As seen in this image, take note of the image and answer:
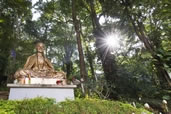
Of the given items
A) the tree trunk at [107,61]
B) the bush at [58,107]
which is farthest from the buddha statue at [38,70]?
the tree trunk at [107,61]

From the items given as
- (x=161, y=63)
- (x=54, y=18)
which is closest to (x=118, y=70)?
(x=161, y=63)

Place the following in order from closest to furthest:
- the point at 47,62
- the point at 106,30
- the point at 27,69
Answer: the point at 27,69 → the point at 47,62 → the point at 106,30

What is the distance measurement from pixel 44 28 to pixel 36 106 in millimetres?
10840

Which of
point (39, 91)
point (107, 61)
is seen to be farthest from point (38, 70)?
point (107, 61)

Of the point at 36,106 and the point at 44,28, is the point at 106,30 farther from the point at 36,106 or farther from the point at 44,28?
the point at 36,106

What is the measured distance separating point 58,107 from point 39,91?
1.48 m

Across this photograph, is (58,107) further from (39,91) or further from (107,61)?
(107,61)

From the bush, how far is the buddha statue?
166 cm

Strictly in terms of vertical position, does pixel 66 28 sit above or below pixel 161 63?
above

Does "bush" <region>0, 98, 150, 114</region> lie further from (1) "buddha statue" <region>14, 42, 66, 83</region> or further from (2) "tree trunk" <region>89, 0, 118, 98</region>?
(2) "tree trunk" <region>89, 0, 118, 98</region>

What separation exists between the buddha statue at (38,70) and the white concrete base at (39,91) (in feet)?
1.15

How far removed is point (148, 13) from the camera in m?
6.40

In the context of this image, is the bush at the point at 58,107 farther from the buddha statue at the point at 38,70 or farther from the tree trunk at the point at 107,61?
the tree trunk at the point at 107,61

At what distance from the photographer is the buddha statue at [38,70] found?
419 centimetres
